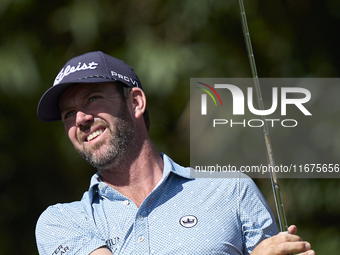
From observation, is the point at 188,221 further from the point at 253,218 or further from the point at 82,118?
the point at 82,118

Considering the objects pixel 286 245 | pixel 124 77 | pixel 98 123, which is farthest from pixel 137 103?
pixel 286 245

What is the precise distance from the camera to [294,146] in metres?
3.08

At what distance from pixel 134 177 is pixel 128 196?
6 centimetres

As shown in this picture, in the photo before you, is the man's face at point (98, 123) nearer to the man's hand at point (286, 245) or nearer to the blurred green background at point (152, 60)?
the man's hand at point (286, 245)

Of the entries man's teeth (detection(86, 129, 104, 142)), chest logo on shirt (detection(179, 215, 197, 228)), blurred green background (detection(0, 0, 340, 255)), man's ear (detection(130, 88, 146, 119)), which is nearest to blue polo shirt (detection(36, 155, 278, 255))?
chest logo on shirt (detection(179, 215, 197, 228))

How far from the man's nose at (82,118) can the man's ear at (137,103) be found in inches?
7.5

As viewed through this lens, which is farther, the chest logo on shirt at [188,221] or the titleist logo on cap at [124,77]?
the titleist logo on cap at [124,77]

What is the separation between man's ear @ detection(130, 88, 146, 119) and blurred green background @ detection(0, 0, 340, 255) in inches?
47.3

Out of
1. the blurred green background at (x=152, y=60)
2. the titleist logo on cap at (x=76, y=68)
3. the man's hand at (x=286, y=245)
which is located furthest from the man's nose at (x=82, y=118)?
the blurred green background at (x=152, y=60)

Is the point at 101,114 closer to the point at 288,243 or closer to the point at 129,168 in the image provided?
the point at 129,168

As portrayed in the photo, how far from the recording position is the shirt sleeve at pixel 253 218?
1.48 meters

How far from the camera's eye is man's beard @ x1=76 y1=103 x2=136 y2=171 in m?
1.62

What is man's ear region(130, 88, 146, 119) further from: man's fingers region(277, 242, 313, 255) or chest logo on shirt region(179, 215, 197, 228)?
man's fingers region(277, 242, 313, 255)

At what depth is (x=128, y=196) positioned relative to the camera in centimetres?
163
